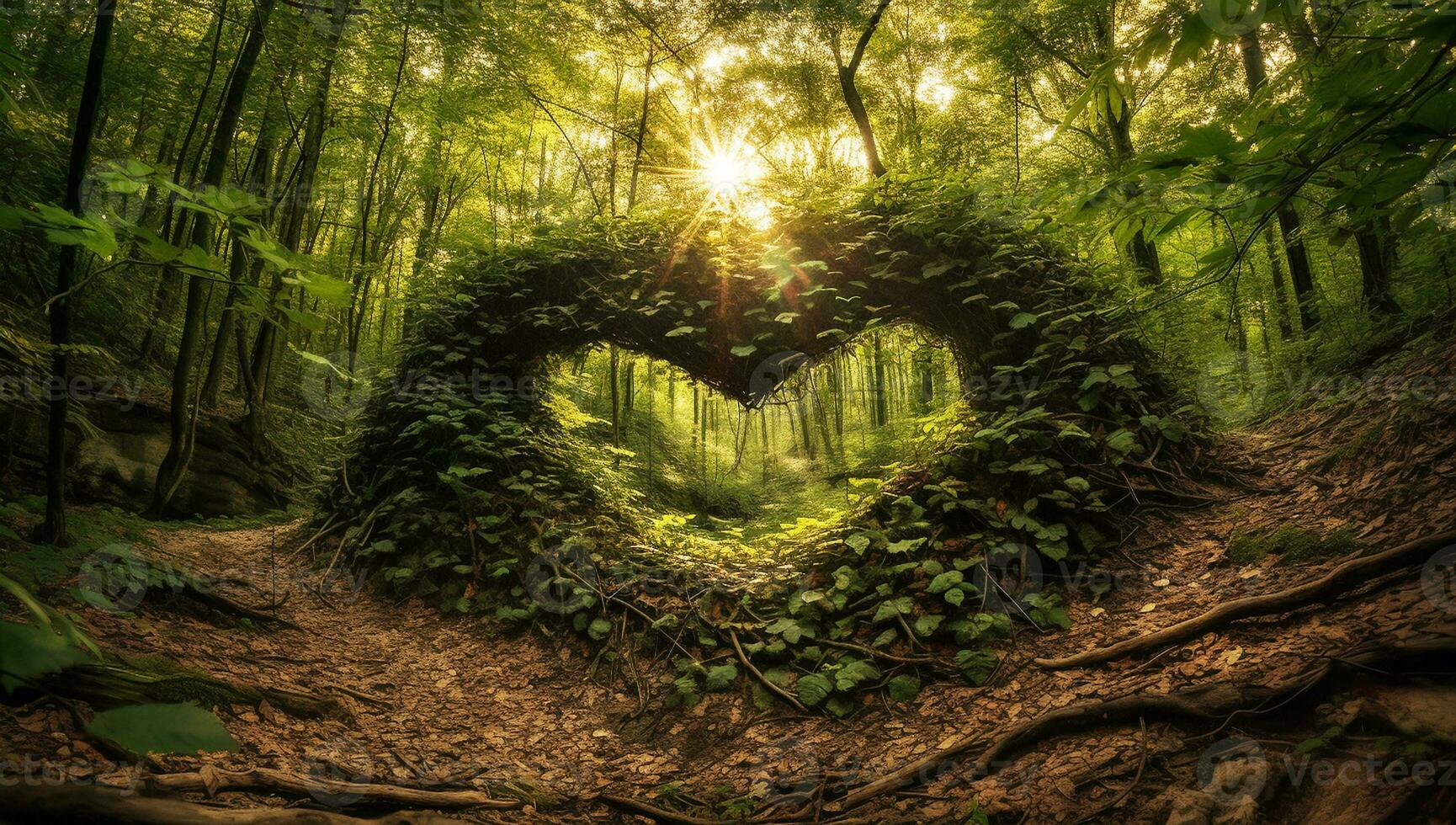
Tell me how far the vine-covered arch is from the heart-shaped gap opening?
0.37 m

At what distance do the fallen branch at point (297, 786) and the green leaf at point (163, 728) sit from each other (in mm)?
1601

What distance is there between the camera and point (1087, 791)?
2.48 metres

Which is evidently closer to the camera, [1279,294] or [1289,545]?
[1289,545]

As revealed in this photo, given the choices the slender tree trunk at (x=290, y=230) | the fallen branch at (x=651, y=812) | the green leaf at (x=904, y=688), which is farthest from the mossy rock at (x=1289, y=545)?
the slender tree trunk at (x=290, y=230)

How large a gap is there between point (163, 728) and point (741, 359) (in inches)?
237

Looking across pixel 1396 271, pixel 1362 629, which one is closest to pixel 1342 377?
pixel 1396 271

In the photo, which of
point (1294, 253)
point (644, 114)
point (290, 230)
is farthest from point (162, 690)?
point (1294, 253)

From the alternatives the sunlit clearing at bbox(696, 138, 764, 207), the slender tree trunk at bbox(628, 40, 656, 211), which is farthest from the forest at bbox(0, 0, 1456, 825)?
the slender tree trunk at bbox(628, 40, 656, 211)

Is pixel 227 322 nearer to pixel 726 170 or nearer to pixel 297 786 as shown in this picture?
pixel 726 170

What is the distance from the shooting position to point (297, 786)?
224 cm

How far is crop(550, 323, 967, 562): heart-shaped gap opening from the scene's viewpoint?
6234 millimetres

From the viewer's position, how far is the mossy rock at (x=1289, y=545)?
310cm

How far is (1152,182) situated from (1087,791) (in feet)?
8.02

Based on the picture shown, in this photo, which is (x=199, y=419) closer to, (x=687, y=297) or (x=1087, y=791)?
(x=687, y=297)
